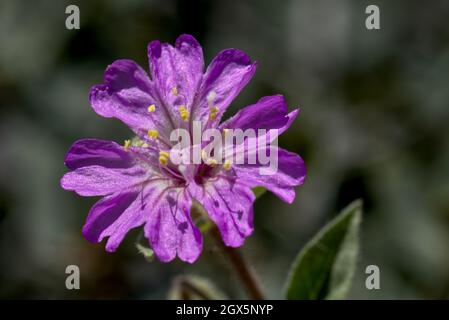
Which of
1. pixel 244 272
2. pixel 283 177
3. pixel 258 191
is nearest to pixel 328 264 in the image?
pixel 244 272

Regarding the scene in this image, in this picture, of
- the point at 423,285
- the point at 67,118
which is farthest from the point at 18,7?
the point at 423,285

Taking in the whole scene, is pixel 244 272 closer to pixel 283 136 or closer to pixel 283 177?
pixel 283 177

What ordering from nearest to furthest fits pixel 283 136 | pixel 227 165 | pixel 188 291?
1. pixel 227 165
2. pixel 188 291
3. pixel 283 136

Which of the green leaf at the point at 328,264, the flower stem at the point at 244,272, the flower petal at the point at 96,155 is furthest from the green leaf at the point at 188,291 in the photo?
the flower petal at the point at 96,155

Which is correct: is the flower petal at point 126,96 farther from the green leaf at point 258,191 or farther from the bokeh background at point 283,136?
the bokeh background at point 283,136

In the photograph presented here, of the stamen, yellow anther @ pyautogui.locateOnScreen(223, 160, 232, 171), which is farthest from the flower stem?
the stamen
